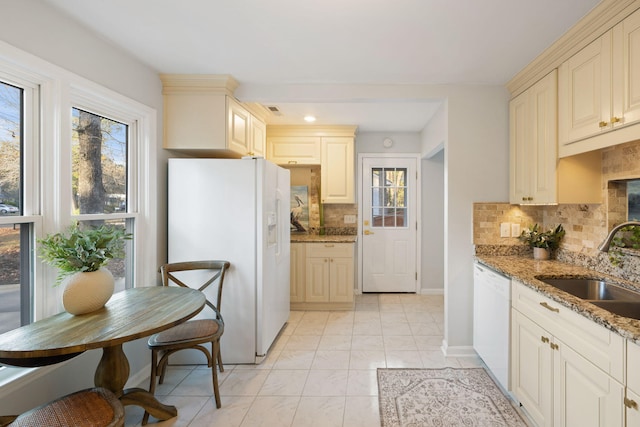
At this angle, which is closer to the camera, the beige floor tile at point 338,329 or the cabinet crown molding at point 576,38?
the cabinet crown molding at point 576,38

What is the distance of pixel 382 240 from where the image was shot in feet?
15.3

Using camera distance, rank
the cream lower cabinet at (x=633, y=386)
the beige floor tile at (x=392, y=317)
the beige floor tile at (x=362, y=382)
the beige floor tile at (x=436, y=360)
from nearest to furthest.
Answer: the cream lower cabinet at (x=633, y=386) → the beige floor tile at (x=362, y=382) → the beige floor tile at (x=436, y=360) → the beige floor tile at (x=392, y=317)

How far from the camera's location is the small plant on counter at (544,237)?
247 cm

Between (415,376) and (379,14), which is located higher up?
(379,14)

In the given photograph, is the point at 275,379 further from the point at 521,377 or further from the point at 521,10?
the point at 521,10

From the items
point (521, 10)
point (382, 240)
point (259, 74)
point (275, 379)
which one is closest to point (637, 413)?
point (521, 10)

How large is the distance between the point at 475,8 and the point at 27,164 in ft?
8.16

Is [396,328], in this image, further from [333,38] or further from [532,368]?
[333,38]

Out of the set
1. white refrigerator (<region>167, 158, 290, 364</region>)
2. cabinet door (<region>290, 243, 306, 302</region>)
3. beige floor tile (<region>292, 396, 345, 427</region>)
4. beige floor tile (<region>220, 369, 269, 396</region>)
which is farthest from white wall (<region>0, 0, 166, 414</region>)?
cabinet door (<region>290, 243, 306, 302</region>)

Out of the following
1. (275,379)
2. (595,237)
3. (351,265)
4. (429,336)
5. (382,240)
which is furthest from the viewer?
(382,240)

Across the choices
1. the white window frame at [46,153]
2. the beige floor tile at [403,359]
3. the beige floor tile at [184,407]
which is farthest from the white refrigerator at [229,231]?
the beige floor tile at [403,359]

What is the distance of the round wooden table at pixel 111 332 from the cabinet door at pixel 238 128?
4.41 ft

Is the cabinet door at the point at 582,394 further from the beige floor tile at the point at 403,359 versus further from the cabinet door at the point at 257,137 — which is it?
the cabinet door at the point at 257,137

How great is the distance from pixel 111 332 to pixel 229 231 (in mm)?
1238
